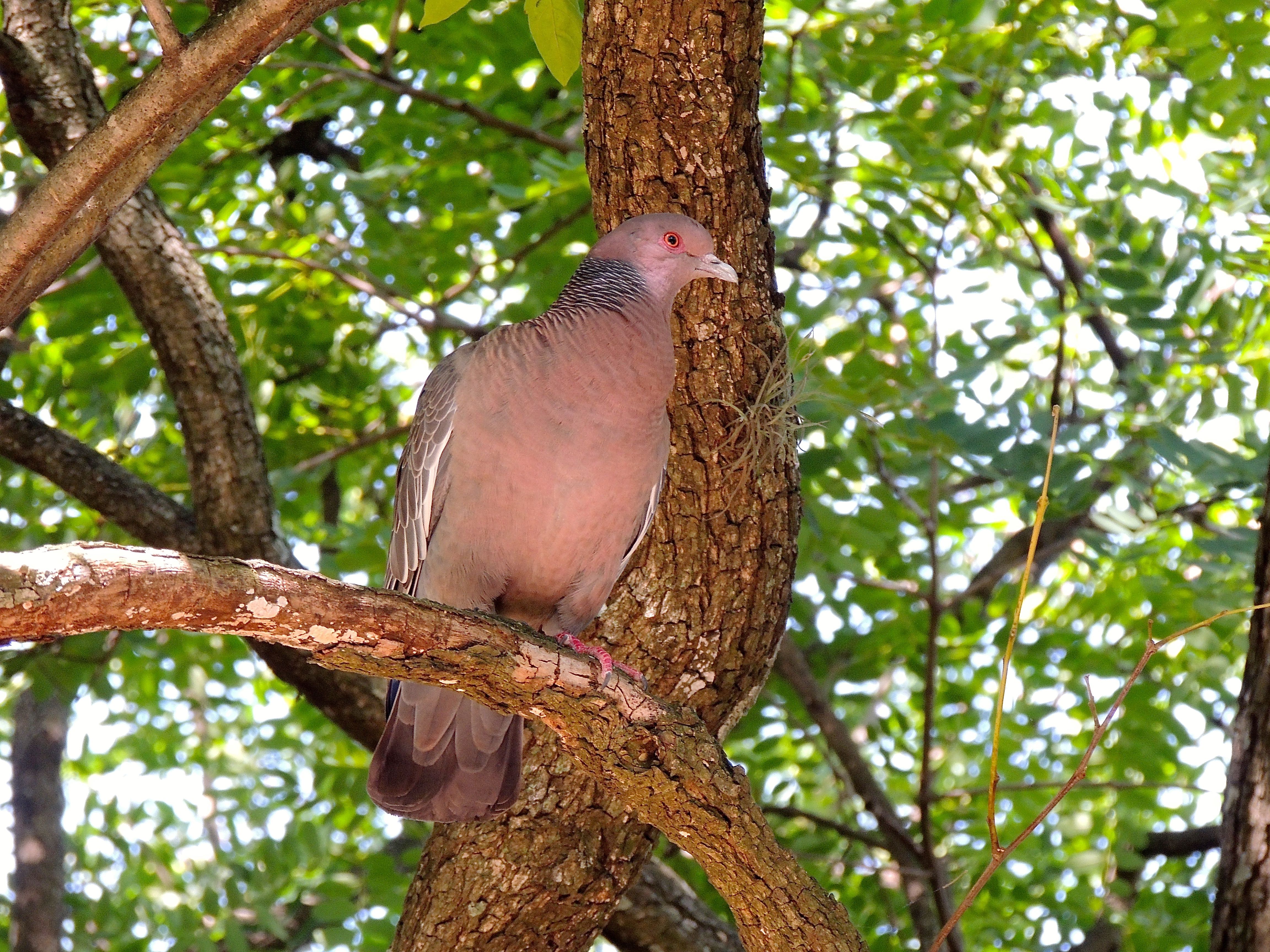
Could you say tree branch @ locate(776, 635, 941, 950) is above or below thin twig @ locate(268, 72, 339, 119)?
below

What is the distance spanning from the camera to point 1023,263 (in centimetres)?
487

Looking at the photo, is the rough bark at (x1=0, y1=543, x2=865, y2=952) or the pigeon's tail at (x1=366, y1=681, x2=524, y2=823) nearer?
the rough bark at (x1=0, y1=543, x2=865, y2=952)

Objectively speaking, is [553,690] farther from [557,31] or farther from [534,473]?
[557,31]

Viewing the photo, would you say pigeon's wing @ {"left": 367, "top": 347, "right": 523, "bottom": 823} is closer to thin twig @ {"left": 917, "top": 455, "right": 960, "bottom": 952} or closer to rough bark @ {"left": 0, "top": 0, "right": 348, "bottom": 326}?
rough bark @ {"left": 0, "top": 0, "right": 348, "bottom": 326}

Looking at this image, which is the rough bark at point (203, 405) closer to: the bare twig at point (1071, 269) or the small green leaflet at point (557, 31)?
the small green leaflet at point (557, 31)

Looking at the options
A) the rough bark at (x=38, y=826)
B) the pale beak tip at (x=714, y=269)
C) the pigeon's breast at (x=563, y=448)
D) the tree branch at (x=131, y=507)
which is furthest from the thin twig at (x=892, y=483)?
the rough bark at (x=38, y=826)

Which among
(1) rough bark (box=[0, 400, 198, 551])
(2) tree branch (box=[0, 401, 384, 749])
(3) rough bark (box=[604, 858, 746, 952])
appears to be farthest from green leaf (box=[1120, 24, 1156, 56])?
(1) rough bark (box=[0, 400, 198, 551])

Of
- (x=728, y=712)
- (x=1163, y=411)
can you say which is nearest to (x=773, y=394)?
(x=728, y=712)

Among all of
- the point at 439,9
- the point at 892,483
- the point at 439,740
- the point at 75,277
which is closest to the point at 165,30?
the point at 439,9

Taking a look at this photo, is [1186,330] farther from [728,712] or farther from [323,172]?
[323,172]

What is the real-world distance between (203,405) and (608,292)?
5.91 feet

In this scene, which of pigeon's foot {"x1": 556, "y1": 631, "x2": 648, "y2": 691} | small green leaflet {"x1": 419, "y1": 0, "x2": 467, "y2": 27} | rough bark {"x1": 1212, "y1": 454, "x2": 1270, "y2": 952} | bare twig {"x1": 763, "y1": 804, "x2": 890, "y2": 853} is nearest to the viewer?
small green leaflet {"x1": 419, "y1": 0, "x2": 467, "y2": 27}

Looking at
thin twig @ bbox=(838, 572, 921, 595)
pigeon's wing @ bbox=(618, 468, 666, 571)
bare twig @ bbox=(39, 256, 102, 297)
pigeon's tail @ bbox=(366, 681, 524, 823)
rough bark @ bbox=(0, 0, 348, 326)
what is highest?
bare twig @ bbox=(39, 256, 102, 297)

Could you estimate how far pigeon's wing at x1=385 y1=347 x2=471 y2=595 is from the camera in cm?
317
